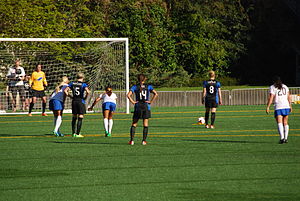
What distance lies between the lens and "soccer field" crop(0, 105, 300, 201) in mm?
10281

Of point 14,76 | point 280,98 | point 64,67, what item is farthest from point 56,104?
point 64,67

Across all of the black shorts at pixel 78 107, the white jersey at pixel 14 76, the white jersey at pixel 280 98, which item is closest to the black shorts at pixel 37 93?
the white jersey at pixel 14 76

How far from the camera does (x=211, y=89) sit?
22.3 m

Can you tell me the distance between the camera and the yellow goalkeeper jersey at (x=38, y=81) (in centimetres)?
2845

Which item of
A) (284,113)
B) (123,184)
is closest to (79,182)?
(123,184)

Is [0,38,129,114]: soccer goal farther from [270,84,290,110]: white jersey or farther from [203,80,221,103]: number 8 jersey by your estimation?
[270,84,290,110]: white jersey

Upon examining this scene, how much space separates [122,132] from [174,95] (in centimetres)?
1701

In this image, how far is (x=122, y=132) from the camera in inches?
827

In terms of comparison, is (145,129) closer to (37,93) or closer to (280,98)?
(280,98)

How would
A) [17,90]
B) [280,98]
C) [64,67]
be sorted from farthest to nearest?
1. [64,67]
2. [17,90]
3. [280,98]

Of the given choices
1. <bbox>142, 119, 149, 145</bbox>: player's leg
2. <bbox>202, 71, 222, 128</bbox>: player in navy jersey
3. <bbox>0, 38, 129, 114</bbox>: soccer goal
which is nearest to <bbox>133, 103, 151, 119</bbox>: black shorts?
<bbox>142, 119, 149, 145</bbox>: player's leg

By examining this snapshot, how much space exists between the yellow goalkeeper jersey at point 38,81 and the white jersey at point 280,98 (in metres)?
13.5

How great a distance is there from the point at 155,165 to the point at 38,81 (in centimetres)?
1634

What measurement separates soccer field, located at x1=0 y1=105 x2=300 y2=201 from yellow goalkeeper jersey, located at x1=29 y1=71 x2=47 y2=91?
20.6 ft
